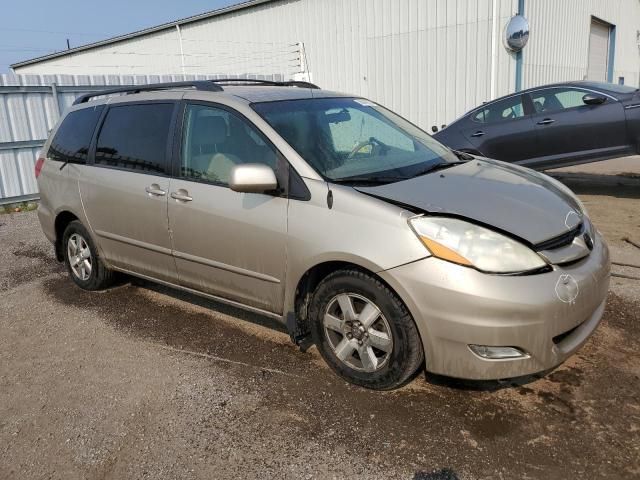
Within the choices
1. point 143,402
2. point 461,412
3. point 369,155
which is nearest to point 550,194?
point 369,155

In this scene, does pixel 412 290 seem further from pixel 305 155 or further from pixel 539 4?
pixel 539 4

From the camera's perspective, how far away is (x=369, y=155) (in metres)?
3.53

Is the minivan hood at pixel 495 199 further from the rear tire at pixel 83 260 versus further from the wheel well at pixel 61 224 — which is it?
the wheel well at pixel 61 224

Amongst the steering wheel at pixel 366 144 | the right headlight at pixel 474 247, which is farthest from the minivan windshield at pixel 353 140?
the right headlight at pixel 474 247

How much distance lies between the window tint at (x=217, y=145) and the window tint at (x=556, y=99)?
6.08 meters

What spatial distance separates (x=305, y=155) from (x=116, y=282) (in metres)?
2.79

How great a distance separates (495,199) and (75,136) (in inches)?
146

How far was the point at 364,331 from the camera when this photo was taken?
2961 millimetres

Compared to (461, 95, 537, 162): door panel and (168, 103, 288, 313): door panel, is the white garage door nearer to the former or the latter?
(461, 95, 537, 162): door panel

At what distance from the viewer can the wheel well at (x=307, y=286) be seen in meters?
3.05

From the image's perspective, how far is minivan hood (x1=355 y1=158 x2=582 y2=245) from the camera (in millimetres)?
2744

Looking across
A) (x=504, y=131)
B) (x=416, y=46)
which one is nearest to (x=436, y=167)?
(x=504, y=131)

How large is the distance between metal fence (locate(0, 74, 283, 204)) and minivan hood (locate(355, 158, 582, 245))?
8.90 m

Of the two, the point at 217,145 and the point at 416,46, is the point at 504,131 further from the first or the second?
the point at 217,145
